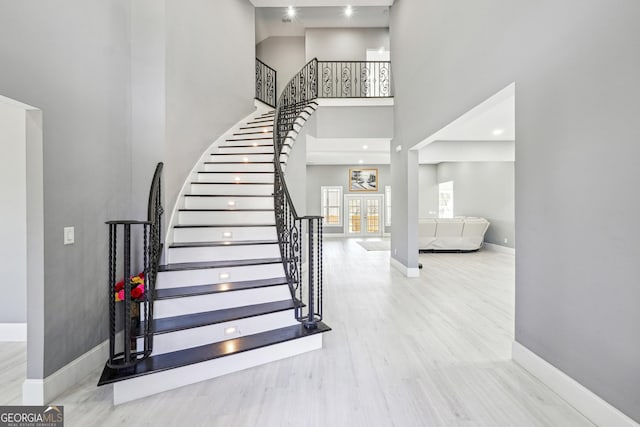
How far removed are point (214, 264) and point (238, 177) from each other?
188 cm

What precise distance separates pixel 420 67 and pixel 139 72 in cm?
396

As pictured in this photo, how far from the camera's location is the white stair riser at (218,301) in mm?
2729

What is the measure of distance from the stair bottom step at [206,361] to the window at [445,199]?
10.7 meters

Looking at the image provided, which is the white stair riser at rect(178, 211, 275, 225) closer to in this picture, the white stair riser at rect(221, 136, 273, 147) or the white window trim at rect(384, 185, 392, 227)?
the white stair riser at rect(221, 136, 273, 147)

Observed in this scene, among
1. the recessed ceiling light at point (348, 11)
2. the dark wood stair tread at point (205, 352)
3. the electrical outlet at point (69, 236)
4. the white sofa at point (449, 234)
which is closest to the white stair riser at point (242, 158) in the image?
the electrical outlet at point (69, 236)

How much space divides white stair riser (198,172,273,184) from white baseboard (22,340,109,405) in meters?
2.60

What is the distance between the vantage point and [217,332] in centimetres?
265

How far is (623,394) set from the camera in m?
1.72

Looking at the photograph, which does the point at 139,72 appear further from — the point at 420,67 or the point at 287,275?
the point at 420,67

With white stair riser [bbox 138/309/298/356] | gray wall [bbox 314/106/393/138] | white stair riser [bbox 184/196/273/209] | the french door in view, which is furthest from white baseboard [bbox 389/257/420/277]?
the french door

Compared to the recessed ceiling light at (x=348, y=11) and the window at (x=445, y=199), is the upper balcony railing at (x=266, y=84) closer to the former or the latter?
the recessed ceiling light at (x=348, y=11)

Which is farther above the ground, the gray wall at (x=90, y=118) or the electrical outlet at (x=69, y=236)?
the gray wall at (x=90, y=118)

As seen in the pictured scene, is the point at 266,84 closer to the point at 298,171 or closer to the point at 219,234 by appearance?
the point at 298,171

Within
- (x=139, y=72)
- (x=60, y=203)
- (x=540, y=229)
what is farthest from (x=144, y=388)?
(x=540, y=229)
